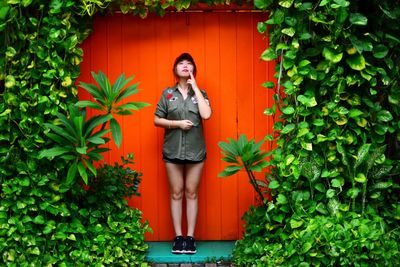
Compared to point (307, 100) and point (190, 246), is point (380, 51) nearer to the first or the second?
point (307, 100)

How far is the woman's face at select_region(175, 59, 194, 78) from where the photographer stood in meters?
5.48

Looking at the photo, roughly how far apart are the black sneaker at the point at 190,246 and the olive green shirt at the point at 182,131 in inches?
27.8

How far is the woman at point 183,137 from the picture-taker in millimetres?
5457

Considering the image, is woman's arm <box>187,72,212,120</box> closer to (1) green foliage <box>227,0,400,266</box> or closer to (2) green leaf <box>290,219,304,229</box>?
(1) green foliage <box>227,0,400,266</box>

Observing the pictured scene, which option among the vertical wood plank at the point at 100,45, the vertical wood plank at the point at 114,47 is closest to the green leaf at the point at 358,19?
the vertical wood plank at the point at 114,47

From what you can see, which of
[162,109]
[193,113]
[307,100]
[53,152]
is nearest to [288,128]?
[307,100]

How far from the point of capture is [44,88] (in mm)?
4934

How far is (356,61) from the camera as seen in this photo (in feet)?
15.7

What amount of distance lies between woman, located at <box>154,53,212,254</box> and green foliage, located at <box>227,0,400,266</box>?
676 mm

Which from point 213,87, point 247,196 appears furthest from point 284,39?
point 247,196

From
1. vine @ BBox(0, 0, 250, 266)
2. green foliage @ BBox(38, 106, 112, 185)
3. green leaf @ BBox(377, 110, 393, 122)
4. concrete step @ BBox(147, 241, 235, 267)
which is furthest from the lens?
concrete step @ BBox(147, 241, 235, 267)

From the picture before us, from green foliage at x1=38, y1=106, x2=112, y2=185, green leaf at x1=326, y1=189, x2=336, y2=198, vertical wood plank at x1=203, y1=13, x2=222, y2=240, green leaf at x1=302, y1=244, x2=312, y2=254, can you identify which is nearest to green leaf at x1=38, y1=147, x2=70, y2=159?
green foliage at x1=38, y1=106, x2=112, y2=185

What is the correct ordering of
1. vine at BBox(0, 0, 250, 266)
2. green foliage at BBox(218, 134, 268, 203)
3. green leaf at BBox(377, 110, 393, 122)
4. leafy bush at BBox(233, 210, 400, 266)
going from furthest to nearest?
green foliage at BBox(218, 134, 268, 203) < green leaf at BBox(377, 110, 393, 122) < vine at BBox(0, 0, 250, 266) < leafy bush at BBox(233, 210, 400, 266)

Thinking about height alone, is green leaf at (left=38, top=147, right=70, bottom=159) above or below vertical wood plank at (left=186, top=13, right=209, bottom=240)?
below
